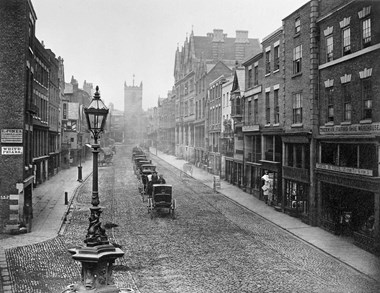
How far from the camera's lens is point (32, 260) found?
16219 millimetres

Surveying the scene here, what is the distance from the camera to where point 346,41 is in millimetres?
20891

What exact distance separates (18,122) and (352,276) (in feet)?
52.9

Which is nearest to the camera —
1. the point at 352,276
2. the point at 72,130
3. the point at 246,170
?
the point at 352,276

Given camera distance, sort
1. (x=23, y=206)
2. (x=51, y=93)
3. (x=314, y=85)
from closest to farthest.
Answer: (x=23, y=206), (x=314, y=85), (x=51, y=93)

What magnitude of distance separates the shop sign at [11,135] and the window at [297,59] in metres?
15.8

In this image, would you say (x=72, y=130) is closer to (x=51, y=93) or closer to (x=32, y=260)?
(x=51, y=93)

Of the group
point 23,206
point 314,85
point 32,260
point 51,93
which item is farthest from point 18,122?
point 51,93

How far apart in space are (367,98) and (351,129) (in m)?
1.57

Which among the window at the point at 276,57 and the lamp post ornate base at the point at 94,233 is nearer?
the lamp post ornate base at the point at 94,233

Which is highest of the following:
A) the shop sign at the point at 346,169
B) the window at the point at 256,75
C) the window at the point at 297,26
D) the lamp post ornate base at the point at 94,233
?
the window at the point at 297,26

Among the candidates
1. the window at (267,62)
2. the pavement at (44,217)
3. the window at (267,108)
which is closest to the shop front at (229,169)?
the window at (267,108)

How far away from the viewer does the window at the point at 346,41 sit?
67.5ft

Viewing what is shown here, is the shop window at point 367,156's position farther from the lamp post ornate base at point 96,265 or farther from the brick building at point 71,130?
the brick building at point 71,130

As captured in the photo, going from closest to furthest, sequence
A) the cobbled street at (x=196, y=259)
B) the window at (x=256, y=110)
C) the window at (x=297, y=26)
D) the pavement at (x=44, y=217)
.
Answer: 1. the cobbled street at (x=196, y=259)
2. the pavement at (x=44, y=217)
3. the window at (x=297, y=26)
4. the window at (x=256, y=110)
